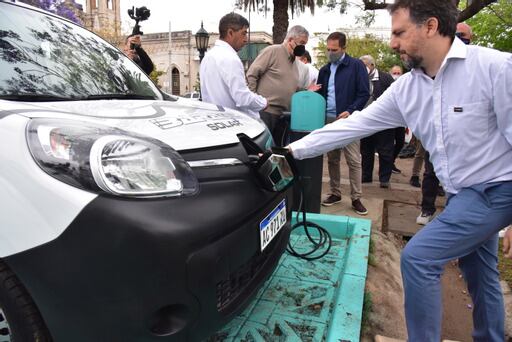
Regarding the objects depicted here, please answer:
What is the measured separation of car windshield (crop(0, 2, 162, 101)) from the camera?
188 cm

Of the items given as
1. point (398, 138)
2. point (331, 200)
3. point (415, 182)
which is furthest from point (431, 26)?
point (398, 138)

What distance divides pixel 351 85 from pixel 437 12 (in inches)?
110

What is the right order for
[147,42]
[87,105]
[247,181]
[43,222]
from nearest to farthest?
[43,222]
[247,181]
[87,105]
[147,42]

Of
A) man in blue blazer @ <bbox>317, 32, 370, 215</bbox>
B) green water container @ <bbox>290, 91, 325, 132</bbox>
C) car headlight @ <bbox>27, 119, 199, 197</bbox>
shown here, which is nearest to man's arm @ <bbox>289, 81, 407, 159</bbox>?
car headlight @ <bbox>27, 119, 199, 197</bbox>

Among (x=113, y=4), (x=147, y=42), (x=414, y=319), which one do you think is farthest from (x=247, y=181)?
(x=147, y=42)

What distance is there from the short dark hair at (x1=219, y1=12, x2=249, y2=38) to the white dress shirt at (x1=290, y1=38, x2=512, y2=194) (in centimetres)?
215

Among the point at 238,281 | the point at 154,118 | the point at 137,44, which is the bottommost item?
the point at 238,281

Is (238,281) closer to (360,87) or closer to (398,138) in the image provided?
(360,87)

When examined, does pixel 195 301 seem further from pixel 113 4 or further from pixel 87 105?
pixel 113 4

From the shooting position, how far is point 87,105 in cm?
187

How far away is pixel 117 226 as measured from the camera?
1.27m

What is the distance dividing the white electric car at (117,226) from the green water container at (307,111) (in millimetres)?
1819

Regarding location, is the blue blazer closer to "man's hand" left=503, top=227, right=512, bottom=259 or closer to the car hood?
the car hood

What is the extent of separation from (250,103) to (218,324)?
2224 millimetres
